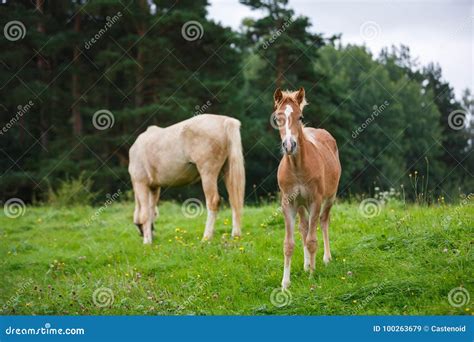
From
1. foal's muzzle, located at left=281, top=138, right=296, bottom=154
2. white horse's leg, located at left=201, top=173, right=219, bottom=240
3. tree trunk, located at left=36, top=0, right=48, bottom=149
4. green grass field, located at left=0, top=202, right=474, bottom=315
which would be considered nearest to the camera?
foal's muzzle, located at left=281, top=138, right=296, bottom=154

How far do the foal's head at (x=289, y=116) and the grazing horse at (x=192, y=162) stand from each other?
3.38 meters

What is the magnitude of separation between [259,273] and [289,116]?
215cm

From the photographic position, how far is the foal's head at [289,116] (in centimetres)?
557

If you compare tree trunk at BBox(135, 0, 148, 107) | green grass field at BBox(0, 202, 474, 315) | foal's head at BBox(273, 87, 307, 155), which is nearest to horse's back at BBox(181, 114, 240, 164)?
green grass field at BBox(0, 202, 474, 315)

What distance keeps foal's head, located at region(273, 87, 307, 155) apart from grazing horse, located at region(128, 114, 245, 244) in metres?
3.38

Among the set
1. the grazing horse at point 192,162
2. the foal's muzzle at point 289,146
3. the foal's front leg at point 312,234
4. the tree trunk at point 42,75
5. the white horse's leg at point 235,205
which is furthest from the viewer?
the tree trunk at point 42,75

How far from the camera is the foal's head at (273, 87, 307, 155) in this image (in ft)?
18.3

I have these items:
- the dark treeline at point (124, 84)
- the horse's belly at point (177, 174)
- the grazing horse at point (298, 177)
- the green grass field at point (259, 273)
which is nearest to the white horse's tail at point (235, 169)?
the green grass field at point (259, 273)

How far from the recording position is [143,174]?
1044 cm

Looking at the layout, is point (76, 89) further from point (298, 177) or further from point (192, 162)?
point (298, 177)

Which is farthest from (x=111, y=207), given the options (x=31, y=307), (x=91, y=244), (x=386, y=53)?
(x=386, y=53)

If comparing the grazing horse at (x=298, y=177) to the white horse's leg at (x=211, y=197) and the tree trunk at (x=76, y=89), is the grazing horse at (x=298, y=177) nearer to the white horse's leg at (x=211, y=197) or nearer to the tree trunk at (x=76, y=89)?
the white horse's leg at (x=211, y=197)

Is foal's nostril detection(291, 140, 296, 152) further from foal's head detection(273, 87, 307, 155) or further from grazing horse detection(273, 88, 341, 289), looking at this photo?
grazing horse detection(273, 88, 341, 289)

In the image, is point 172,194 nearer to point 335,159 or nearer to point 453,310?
point 335,159
